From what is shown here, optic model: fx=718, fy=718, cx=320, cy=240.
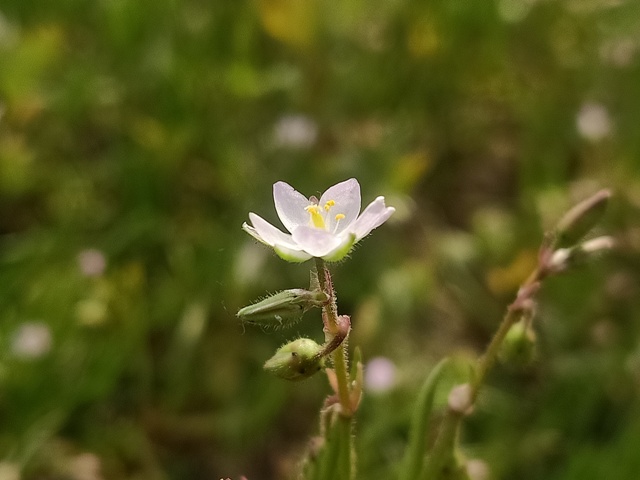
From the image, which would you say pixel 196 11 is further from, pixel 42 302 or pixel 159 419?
pixel 159 419

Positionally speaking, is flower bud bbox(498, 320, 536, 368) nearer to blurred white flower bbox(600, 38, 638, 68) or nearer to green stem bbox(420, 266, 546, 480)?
green stem bbox(420, 266, 546, 480)

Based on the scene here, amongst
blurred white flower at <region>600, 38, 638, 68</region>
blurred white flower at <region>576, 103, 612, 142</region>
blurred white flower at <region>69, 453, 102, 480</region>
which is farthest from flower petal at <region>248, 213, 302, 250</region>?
blurred white flower at <region>600, 38, 638, 68</region>

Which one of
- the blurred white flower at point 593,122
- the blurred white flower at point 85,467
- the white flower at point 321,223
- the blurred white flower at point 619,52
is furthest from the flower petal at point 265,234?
the blurred white flower at point 619,52

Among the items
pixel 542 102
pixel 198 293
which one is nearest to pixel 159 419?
pixel 198 293

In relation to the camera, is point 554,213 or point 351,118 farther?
point 351,118

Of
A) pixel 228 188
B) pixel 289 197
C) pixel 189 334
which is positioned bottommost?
pixel 289 197

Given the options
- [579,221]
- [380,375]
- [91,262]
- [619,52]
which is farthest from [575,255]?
[619,52]

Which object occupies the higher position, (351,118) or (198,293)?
(351,118)
